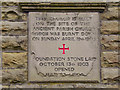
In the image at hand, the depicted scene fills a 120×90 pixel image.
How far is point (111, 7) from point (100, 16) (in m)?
0.20

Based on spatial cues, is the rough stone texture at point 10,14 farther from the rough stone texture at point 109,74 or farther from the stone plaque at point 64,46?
the rough stone texture at point 109,74

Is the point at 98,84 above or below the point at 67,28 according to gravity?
below

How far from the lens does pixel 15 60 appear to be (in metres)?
2.14

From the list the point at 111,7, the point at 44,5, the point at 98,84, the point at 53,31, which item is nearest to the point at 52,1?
the point at 44,5

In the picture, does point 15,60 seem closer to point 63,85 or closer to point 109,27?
point 63,85

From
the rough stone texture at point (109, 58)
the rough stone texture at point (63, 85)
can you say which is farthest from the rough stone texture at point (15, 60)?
the rough stone texture at point (109, 58)

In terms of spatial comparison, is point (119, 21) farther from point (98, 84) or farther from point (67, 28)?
point (98, 84)

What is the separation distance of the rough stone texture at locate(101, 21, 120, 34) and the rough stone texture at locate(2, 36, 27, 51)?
1.09m

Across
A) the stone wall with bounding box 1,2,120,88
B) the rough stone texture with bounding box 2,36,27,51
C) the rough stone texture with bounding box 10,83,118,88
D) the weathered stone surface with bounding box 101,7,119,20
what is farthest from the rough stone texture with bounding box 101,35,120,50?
the rough stone texture with bounding box 2,36,27,51

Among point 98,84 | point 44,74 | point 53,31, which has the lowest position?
point 98,84

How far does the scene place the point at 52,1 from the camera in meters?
2.16

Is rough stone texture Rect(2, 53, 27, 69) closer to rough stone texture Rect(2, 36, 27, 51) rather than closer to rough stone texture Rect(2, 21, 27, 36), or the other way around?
rough stone texture Rect(2, 36, 27, 51)

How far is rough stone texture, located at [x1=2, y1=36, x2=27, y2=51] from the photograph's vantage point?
7.03ft

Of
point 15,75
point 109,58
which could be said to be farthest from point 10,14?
point 109,58
